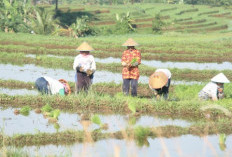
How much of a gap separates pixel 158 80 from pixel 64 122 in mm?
1856

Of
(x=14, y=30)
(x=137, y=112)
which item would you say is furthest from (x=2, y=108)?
(x=14, y=30)

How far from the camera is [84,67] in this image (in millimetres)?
8984

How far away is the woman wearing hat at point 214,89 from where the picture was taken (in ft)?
27.1

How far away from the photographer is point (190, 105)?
815 cm

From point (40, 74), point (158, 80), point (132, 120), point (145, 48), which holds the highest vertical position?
point (158, 80)

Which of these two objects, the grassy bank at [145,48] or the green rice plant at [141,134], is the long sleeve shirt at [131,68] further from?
the grassy bank at [145,48]

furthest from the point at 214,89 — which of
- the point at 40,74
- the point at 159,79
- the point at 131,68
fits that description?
the point at 40,74

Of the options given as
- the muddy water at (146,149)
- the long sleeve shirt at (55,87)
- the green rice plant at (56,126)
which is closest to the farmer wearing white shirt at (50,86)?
the long sleeve shirt at (55,87)

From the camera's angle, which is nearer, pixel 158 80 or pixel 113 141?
pixel 113 141

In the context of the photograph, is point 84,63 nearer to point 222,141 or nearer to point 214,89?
point 214,89

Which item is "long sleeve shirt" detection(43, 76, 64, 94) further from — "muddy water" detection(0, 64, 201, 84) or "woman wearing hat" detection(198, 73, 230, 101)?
"muddy water" detection(0, 64, 201, 84)

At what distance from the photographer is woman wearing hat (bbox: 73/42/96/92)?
354 inches

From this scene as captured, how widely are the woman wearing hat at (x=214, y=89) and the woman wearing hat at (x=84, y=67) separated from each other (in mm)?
1998

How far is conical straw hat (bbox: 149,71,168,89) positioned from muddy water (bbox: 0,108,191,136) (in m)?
0.72
